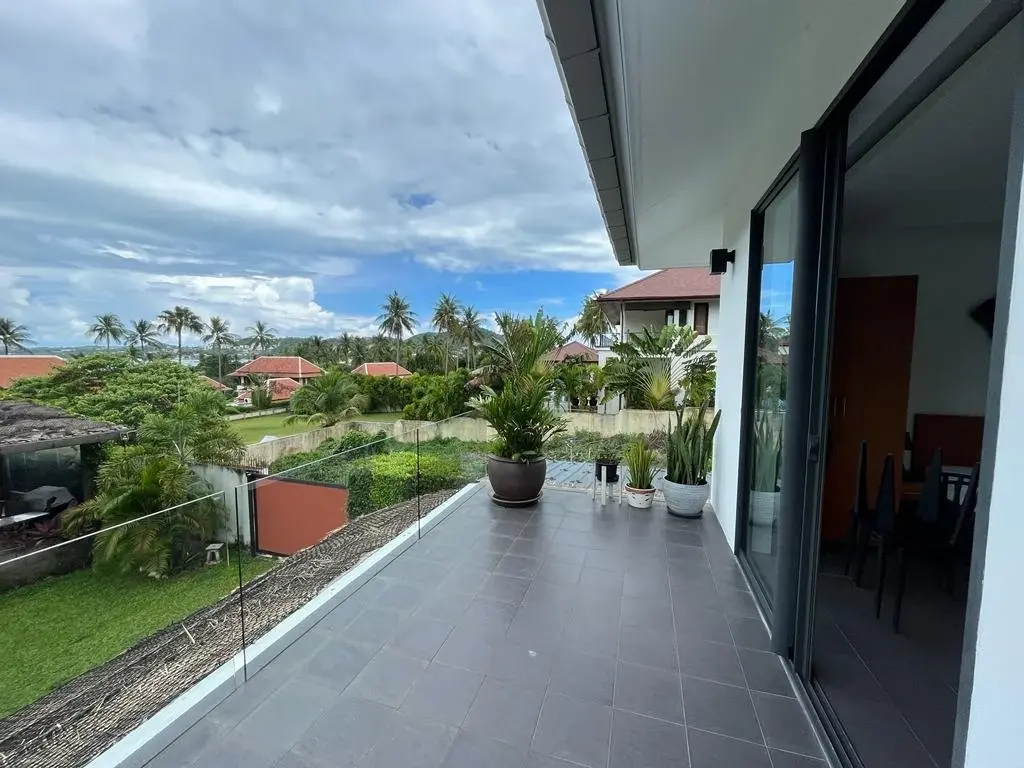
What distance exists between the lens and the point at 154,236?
171ft

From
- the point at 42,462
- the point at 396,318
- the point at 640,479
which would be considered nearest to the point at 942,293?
the point at 640,479

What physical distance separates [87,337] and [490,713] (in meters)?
58.8

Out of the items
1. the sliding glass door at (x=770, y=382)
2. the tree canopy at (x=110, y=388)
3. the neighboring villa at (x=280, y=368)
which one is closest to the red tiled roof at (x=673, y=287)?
the sliding glass door at (x=770, y=382)

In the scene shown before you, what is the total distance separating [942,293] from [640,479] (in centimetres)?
301

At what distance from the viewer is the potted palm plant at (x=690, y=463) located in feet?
13.4

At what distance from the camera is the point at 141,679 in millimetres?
2090

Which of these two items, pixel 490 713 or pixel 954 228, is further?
pixel 954 228

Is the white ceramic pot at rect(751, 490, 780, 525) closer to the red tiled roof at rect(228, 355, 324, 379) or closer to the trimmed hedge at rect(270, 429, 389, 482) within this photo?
the trimmed hedge at rect(270, 429, 389, 482)

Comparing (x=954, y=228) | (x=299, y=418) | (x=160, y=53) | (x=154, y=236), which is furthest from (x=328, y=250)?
(x=954, y=228)

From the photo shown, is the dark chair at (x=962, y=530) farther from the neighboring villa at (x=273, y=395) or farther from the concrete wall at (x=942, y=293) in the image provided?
the neighboring villa at (x=273, y=395)

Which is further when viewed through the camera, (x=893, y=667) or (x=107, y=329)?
(x=107, y=329)

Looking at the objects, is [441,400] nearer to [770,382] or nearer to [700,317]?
[700,317]

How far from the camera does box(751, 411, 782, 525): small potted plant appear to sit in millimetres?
2598

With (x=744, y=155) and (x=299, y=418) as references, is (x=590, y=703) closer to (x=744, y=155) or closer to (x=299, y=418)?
(x=744, y=155)
